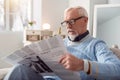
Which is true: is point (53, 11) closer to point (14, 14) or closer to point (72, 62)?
point (14, 14)

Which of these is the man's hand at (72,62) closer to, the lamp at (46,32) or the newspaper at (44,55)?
the newspaper at (44,55)

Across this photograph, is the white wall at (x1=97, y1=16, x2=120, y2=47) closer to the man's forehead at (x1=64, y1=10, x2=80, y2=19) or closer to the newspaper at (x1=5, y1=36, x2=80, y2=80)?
the man's forehead at (x1=64, y1=10, x2=80, y2=19)

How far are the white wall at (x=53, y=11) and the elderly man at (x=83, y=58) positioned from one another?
2495 mm

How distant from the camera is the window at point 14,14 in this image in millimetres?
4133

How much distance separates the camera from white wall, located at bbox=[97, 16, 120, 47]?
3443 millimetres

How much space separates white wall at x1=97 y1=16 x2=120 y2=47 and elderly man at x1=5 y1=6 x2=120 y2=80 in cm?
Result: 183

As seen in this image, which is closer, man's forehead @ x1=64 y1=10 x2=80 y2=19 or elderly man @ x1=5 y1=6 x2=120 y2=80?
elderly man @ x1=5 y1=6 x2=120 y2=80

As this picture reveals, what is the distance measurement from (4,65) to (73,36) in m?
2.65

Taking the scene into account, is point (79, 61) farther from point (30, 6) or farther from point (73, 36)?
point (30, 6)

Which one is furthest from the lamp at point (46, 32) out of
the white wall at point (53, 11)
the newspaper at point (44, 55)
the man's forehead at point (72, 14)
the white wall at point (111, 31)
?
the newspaper at point (44, 55)

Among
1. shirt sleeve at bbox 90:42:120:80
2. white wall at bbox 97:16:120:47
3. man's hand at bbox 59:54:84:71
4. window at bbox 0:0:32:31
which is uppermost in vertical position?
window at bbox 0:0:32:31

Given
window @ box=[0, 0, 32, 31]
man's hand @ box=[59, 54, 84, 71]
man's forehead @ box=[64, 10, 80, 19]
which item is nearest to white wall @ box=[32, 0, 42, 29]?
window @ box=[0, 0, 32, 31]

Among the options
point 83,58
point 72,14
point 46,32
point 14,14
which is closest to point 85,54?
point 83,58

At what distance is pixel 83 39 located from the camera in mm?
1648
